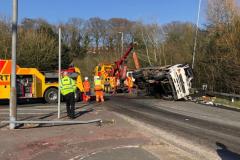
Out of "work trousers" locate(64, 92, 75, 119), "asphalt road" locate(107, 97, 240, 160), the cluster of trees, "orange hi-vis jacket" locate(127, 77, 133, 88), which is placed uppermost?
the cluster of trees

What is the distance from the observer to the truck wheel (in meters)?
26.0

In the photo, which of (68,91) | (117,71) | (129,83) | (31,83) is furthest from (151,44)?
(68,91)

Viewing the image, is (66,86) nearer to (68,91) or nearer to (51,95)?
(68,91)

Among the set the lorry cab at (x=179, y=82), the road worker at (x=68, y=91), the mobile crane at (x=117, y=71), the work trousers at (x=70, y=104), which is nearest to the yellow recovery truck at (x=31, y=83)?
the lorry cab at (x=179, y=82)

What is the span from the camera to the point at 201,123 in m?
16.0

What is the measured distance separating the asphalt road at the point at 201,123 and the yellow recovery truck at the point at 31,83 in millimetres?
6066

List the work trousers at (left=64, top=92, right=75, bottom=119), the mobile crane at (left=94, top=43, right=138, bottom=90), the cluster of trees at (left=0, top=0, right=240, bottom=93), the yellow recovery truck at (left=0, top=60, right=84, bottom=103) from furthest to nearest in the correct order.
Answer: the mobile crane at (left=94, top=43, right=138, bottom=90) < the cluster of trees at (left=0, top=0, right=240, bottom=93) < the yellow recovery truck at (left=0, top=60, right=84, bottom=103) < the work trousers at (left=64, top=92, right=75, bottom=119)

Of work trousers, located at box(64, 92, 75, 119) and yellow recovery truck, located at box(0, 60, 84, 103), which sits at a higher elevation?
yellow recovery truck, located at box(0, 60, 84, 103)

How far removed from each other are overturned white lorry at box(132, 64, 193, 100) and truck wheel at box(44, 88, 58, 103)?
5865 millimetres

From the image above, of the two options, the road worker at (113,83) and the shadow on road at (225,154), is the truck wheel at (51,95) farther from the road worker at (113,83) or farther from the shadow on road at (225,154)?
the shadow on road at (225,154)

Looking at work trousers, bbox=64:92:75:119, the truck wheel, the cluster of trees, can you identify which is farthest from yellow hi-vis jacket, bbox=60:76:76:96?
the cluster of trees

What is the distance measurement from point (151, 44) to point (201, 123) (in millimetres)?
39413

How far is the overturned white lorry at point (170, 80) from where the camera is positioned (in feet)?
85.8

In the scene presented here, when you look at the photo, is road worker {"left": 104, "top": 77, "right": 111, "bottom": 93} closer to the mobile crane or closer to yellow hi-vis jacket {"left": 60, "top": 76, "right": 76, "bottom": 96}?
the mobile crane
